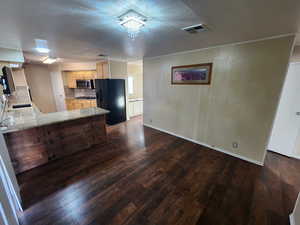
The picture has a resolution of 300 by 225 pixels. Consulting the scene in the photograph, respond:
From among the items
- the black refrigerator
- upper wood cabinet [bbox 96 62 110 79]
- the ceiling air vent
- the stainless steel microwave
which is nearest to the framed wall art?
the ceiling air vent

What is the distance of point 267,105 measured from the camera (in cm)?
232

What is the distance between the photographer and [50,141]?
8.29ft

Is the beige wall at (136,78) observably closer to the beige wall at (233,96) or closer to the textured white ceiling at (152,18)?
the beige wall at (233,96)

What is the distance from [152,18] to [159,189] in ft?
8.05

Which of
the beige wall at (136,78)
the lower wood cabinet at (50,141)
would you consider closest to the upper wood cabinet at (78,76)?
the beige wall at (136,78)

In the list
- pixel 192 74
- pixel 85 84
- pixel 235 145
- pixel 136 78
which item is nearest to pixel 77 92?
pixel 85 84

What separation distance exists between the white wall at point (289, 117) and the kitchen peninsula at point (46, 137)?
168 inches

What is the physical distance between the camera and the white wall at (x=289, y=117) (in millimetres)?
2586

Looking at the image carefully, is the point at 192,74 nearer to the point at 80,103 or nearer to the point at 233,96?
the point at 233,96

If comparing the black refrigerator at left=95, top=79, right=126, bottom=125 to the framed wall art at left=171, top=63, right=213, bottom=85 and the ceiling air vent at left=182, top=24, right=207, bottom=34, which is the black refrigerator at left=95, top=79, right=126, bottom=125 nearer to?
the framed wall art at left=171, top=63, right=213, bottom=85

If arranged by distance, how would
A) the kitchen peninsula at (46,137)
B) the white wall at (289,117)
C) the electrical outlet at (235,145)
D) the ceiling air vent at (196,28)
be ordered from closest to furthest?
the ceiling air vent at (196,28)
the kitchen peninsula at (46,137)
the white wall at (289,117)
the electrical outlet at (235,145)

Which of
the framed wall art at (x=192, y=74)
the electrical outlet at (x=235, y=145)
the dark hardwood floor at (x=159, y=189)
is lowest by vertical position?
the dark hardwood floor at (x=159, y=189)

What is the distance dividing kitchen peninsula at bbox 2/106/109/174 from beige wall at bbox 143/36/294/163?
238 cm

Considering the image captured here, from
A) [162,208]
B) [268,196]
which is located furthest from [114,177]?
[268,196]
